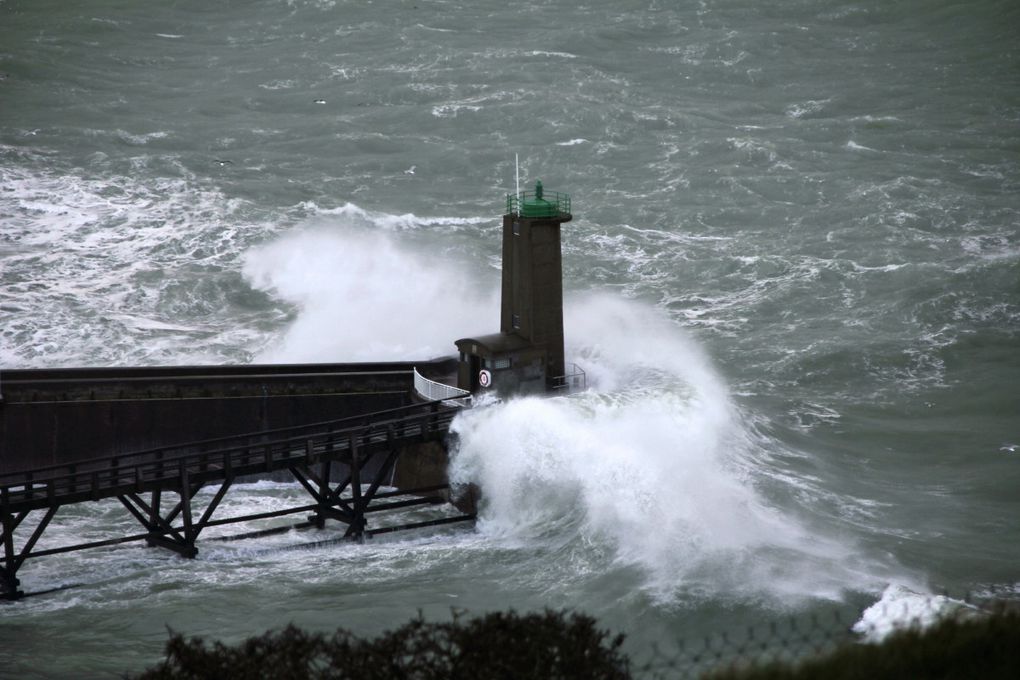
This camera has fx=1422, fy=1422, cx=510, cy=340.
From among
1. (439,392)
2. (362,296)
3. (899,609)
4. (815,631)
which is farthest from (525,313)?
(362,296)

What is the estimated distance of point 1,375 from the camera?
34094 millimetres

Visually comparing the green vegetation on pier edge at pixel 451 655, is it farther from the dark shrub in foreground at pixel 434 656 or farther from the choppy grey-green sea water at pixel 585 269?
the choppy grey-green sea water at pixel 585 269

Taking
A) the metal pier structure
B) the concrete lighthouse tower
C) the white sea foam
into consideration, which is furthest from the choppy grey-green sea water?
the concrete lighthouse tower

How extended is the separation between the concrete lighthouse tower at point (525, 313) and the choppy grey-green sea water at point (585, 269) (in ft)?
2.88

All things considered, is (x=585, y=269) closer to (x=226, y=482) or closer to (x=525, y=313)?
(x=525, y=313)

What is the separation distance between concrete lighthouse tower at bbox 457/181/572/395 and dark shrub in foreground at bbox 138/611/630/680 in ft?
52.7

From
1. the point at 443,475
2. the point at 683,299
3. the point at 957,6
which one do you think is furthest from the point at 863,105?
the point at 443,475

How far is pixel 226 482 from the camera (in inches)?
1209

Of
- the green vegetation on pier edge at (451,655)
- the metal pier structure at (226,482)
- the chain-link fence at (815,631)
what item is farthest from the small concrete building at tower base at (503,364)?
the green vegetation on pier edge at (451,655)

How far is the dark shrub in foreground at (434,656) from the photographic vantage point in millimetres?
17000

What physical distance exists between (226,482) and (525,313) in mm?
8057

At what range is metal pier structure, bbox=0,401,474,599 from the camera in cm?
2914

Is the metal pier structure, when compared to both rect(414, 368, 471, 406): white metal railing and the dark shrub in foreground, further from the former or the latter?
the dark shrub in foreground

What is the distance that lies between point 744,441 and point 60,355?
66.0ft
